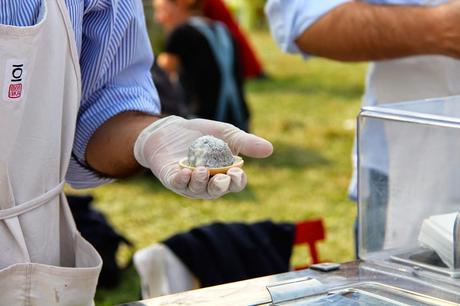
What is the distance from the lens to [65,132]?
1.35m

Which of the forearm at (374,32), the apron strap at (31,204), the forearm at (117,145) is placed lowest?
the apron strap at (31,204)

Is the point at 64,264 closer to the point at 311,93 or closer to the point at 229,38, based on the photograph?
the point at 229,38

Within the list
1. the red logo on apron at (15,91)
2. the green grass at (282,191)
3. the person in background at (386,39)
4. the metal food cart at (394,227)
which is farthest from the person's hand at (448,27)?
the green grass at (282,191)

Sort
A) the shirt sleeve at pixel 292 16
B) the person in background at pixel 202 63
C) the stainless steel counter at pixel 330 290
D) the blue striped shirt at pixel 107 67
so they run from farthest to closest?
the person in background at pixel 202 63 → the shirt sleeve at pixel 292 16 → the blue striped shirt at pixel 107 67 → the stainless steel counter at pixel 330 290

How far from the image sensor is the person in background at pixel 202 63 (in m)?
5.53

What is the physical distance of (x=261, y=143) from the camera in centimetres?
123

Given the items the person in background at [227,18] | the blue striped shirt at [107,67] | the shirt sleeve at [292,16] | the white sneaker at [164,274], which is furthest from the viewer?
the person in background at [227,18]

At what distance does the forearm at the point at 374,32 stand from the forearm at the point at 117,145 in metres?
0.65

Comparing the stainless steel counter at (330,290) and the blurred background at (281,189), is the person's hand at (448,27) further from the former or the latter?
the blurred background at (281,189)

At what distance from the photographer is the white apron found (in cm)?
125

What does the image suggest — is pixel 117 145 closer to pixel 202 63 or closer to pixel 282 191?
pixel 282 191

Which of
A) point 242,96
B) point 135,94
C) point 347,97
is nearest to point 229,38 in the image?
point 242,96

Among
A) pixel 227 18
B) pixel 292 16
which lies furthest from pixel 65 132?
pixel 227 18

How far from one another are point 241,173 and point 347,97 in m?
6.61
